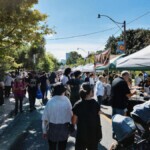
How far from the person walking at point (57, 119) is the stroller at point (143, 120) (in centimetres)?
134

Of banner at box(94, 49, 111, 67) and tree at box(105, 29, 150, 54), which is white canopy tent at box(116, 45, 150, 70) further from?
tree at box(105, 29, 150, 54)

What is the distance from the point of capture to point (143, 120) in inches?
223

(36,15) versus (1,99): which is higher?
(36,15)

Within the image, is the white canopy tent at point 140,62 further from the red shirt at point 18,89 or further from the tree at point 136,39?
the tree at point 136,39

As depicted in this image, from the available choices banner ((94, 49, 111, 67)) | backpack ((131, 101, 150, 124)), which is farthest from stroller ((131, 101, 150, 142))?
banner ((94, 49, 111, 67))

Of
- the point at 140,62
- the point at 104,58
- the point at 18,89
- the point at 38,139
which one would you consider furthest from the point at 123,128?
the point at 104,58

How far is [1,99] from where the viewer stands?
1551 centimetres

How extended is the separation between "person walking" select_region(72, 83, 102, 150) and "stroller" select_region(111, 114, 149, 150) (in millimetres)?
469

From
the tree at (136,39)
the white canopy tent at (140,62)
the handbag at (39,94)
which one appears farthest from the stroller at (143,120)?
the tree at (136,39)

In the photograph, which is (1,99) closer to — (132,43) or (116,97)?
(116,97)

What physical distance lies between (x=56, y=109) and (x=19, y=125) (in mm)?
5938

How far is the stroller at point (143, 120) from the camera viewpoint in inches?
221

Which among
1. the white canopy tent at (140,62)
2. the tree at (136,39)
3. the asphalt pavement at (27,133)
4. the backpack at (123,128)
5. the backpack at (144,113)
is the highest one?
the tree at (136,39)

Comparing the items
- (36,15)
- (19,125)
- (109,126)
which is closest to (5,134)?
(19,125)
